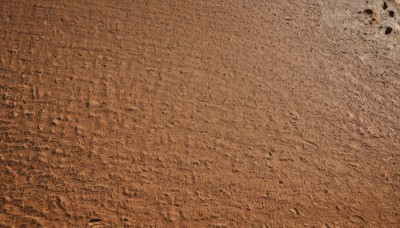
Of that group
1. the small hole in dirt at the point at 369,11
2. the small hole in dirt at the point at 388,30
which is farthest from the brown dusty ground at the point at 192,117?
the small hole in dirt at the point at 369,11

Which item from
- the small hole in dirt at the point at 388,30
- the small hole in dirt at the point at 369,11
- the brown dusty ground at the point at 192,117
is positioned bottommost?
the brown dusty ground at the point at 192,117

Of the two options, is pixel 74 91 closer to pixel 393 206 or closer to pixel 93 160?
pixel 93 160

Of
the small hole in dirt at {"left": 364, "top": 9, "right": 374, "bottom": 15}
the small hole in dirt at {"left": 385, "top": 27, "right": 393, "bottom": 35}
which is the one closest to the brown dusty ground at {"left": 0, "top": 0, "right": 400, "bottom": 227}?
the small hole in dirt at {"left": 385, "top": 27, "right": 393, "bottom": 35}

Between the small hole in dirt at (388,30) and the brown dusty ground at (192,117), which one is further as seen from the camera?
the small hole in dirt at (388,30)

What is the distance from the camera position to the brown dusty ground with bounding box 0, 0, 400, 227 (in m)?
1.48

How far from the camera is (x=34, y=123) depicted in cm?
158

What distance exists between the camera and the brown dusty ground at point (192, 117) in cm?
148

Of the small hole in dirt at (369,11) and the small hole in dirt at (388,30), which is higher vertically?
the small hole in dirt at (369,11)

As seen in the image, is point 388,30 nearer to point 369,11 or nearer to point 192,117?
point 369,11

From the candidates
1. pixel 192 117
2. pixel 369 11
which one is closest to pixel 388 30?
pixel 369 11

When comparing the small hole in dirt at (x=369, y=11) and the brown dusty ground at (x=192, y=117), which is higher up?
the small hole in dirt at (x=369, y=11)

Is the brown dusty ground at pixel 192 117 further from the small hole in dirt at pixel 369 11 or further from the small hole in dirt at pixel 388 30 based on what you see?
the small hole in dirt at pixel 369 11

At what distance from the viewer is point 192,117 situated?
173cm

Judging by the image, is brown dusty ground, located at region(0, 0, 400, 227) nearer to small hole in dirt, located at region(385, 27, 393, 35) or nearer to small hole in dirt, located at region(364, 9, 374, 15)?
small hole in dirt, located at region(385, 27, 393, 35)
